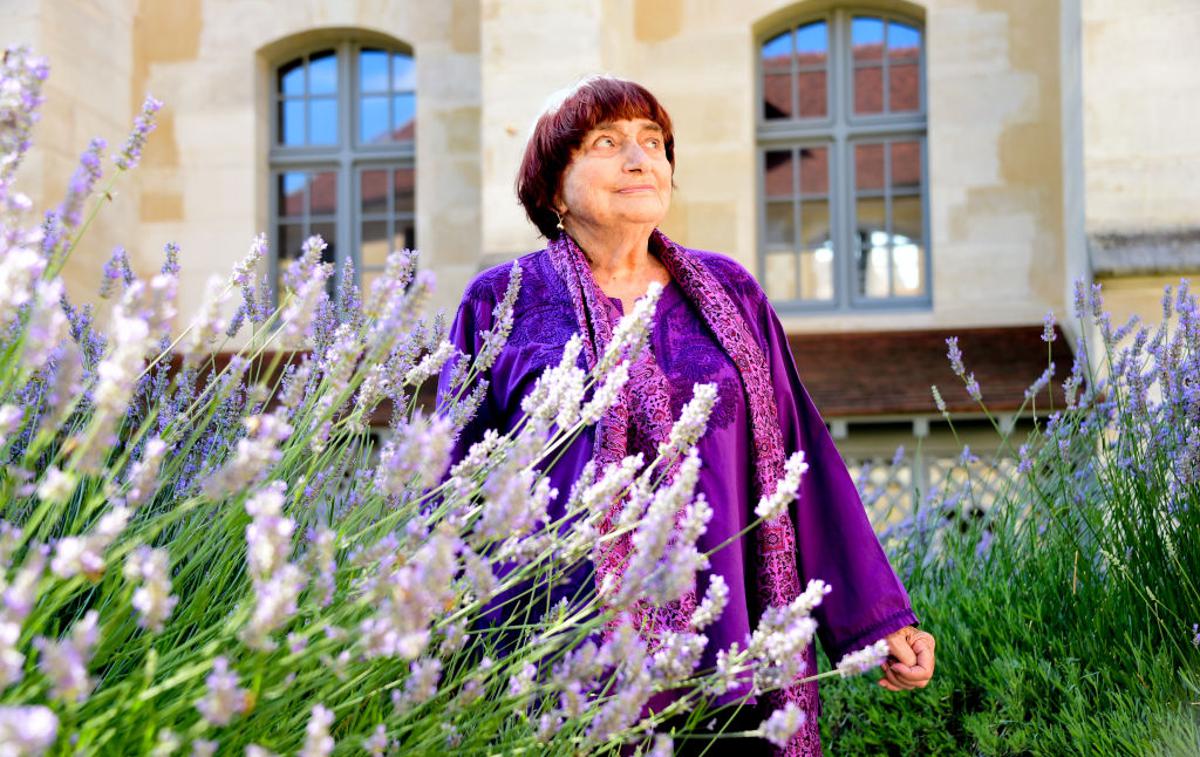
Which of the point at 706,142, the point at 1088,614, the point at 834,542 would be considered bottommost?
the point at 1088,614

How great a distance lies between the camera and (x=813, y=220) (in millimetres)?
9242

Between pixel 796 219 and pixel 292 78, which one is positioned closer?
pixel 796 219

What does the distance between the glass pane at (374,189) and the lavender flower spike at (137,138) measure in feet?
27.5

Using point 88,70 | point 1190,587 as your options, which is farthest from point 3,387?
point 88,70

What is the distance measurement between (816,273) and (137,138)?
7965mm

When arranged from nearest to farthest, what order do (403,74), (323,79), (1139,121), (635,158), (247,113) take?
(635,158) → (1139,121) → (247,113) → (403,74) → (323,79)

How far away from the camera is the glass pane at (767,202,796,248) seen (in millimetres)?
9258

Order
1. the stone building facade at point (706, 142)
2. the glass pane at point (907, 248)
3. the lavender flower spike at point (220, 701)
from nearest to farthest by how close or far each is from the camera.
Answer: the lavender flower spike at point (220, 701) < the stone building facade at point (706, 142) < the glass pane at point (907, 248)

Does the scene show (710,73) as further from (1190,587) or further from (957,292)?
(1190,587)

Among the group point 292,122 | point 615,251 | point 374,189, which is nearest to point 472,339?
point 615,251

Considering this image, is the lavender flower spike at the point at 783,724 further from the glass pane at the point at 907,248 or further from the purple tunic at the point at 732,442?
the glass pane at the point at 907,248

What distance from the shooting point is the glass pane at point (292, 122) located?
991cm

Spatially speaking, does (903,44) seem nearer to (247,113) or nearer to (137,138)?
(247,113)

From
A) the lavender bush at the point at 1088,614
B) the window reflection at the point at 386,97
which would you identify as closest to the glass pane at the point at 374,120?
the window reflection at the point at 386,97
